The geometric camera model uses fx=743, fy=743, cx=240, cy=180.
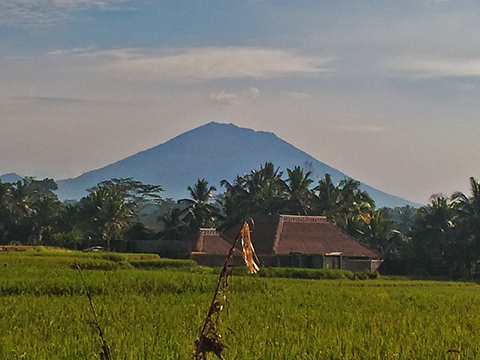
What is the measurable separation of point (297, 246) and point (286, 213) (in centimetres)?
560

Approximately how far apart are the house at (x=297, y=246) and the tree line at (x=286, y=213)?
291 cm

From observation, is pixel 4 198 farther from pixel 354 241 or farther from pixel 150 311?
pixel 150 311

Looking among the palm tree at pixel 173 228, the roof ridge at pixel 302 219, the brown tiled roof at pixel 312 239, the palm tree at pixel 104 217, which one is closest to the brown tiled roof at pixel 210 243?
the brown tiled roof at pixel 312 239

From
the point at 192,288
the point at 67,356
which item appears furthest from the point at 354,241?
the point at 67,356

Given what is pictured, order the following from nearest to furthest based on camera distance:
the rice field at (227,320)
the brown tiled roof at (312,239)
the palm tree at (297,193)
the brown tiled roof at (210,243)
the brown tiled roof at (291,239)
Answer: the rice field at (227,320) < the brown tiled roof at (210,243) < the brown tiled roof at (291,239) < the brown tiled roof at (312,239) < the palm tree at (297,193)

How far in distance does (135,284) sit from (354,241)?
18.9m

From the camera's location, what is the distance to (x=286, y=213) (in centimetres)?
3762

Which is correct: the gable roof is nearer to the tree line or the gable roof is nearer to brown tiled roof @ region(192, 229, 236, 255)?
brown tiled roof @ region(192, 229, 236, 255)

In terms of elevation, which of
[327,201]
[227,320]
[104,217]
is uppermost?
[327,201]

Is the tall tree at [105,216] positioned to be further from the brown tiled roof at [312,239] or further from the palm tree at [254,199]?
the brown tiled roof at [312,239]

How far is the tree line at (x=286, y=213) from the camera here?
3347cm

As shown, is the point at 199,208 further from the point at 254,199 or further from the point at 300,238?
the point at 300,238

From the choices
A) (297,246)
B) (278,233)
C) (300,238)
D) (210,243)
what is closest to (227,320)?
(210,243)

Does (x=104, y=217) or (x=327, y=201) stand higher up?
(x=327, y=201)
